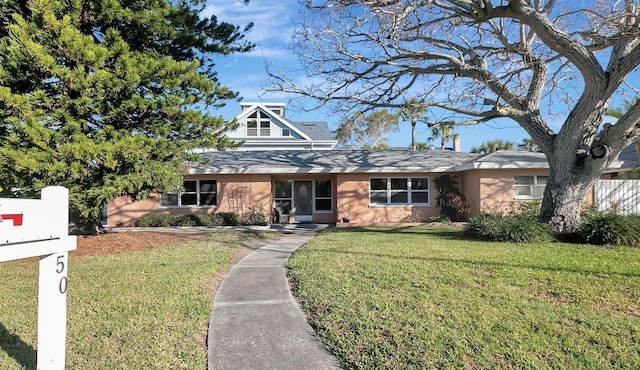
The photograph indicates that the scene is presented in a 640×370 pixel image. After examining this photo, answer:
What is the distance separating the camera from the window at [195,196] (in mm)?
18797

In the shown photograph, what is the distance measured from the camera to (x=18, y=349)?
4129mm

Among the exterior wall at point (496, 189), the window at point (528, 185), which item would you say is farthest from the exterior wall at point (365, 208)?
the window at point (528, 185)

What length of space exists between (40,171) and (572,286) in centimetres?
1031

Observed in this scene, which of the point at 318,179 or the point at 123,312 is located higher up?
the point at 318,179

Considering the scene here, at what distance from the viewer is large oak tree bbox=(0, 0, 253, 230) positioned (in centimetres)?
844

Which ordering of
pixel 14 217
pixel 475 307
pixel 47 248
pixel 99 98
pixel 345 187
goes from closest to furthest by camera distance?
pixel 14 217
pixel 47 248
pixel 475 307
pixel 99 98
pixel 345 187

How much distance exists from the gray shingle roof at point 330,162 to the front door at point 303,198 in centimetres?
122

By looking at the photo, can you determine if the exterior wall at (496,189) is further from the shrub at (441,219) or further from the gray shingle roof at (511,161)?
the shrub at (441,219)

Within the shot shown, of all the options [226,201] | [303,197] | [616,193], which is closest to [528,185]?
[616,193]

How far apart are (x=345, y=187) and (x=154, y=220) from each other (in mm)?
8761

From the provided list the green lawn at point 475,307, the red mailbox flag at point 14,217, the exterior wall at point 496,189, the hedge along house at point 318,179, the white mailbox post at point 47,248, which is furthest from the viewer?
the hedge along house at point 318,179

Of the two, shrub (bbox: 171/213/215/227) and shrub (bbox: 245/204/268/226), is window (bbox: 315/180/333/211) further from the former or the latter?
shrub (bbox: 171/213/215/227)

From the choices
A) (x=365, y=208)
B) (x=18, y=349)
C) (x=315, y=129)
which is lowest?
(x=18, y=349)

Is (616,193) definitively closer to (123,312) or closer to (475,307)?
(475,307)
